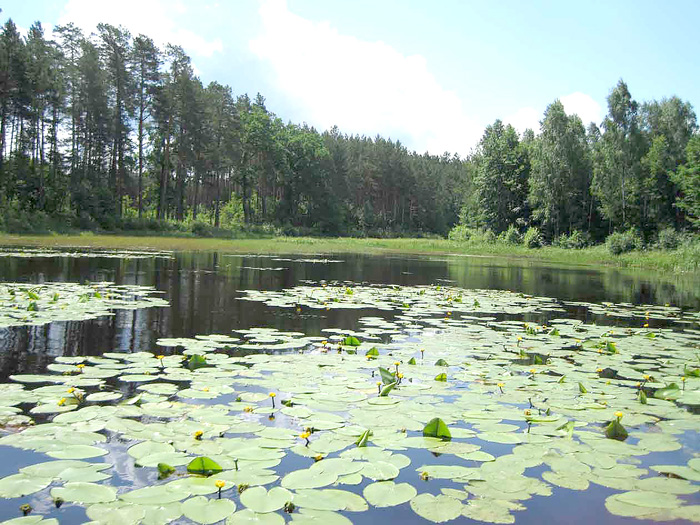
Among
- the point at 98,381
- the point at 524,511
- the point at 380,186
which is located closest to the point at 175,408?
the point at 98,381

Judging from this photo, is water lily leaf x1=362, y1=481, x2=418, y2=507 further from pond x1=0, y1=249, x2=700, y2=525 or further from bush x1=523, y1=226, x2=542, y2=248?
bush x1=523, y1=226, x2=542, y2=248

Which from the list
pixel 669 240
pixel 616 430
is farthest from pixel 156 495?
pixel 669 240

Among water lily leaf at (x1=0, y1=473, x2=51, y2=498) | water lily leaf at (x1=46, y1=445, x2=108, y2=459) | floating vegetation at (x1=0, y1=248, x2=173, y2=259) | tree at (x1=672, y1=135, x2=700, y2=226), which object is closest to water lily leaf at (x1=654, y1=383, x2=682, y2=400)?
water lily leaf at (x1=46, y1=445, x2=108, y2=459)

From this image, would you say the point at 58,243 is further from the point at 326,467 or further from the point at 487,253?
the point at 487,253

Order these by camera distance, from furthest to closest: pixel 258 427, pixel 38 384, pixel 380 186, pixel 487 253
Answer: pixel 380 186
pixel 487 253
pixel 38 384
pixel 258 427

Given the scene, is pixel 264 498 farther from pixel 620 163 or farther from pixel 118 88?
pixel 620 163

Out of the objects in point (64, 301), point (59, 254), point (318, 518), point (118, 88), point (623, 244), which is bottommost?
point (318, 518)

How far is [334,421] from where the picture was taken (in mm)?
3459

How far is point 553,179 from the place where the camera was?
48.0m

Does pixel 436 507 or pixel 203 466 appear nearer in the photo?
pixel 436 507

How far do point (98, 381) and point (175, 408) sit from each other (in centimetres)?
103

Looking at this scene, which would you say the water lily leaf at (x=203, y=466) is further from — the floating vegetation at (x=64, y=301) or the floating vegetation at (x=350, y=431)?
the floating vegetation at (x=64, y=301)

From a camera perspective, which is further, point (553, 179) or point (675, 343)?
point (553, 179)

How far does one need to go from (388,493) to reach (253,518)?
2.19 feet
